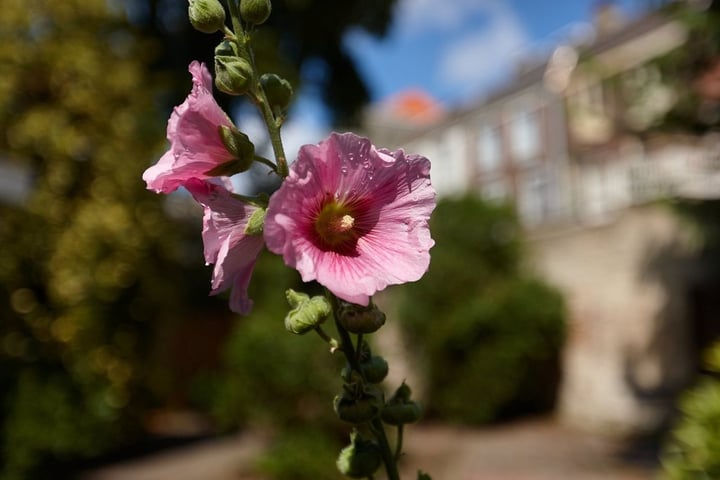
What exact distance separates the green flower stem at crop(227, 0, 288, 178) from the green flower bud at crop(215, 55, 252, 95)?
0.03ft

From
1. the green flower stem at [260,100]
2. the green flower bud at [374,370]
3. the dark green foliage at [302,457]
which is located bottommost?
the dark green foliage at [302,457]

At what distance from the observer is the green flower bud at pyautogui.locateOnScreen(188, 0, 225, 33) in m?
0.81

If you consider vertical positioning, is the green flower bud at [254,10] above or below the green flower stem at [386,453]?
above

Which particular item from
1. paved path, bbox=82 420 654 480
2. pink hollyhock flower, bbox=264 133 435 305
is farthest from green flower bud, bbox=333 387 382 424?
paved path, bbox=82 420 654 480

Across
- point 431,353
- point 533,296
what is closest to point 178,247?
point 431,353

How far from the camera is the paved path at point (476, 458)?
6645 millimetres

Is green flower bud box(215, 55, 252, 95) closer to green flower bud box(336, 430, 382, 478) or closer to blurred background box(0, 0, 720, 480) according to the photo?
green flower bud box(336, 430, 382, 478)

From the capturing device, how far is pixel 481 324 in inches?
362

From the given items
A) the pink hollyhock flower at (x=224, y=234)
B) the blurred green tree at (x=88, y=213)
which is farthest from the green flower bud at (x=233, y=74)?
the blurred green tree at (x=88, y=213)

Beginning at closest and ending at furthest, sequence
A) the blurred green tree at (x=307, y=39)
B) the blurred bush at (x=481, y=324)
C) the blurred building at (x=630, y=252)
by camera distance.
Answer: the blurred building at (x=630, y=252), the blurred bush at (x=481, y=324), the blurred green tree at (x=307, y=39)

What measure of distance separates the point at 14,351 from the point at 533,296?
6411mm

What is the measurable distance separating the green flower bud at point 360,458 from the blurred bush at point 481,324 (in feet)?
27.7

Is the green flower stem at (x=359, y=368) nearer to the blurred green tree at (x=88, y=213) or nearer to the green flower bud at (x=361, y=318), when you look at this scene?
the green flower bud at (x=361, y=318)

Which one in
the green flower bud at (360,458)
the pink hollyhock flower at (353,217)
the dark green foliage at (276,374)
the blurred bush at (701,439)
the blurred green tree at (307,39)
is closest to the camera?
the pink hollyhock flower at (353,217)
